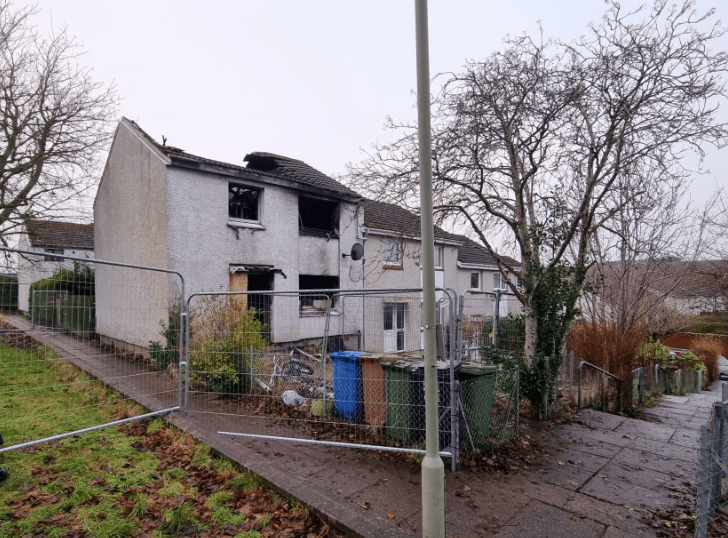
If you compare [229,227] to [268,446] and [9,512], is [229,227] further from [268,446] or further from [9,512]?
[9,512]

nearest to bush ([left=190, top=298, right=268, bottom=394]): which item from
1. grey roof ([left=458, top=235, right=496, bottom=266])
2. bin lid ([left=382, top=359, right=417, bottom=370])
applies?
bin lid ([left=382, top=359, right=417, bottom=370])

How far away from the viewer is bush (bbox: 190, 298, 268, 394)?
6.45 meters

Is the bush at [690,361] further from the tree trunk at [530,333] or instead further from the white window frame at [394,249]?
the tree trunk at [530,333]

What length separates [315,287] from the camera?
14.9 m

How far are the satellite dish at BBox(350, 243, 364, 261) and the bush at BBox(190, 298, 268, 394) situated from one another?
26.9 feet

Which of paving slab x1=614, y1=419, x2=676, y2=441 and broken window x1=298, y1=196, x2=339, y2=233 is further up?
broken window x1=298, y1=196, x2=339, y2=233

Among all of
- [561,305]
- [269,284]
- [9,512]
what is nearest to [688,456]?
[561,305]

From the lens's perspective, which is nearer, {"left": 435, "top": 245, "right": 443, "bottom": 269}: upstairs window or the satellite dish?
the satellite dish

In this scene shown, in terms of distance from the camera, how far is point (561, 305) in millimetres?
6633

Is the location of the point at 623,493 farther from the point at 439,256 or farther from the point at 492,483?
the point at 439,256

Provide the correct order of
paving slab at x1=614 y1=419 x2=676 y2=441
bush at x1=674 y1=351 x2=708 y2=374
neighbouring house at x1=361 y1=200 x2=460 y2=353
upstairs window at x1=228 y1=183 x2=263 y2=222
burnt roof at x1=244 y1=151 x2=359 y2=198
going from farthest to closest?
bush at x1=674 y1=351 x2=708 y2=374, burnt roof at x1=244 y1=151 x2=359 y2=198, upstairs window at x1=228 y1=183 x2=263 y2=222, neighbouring house at x1=361 y1=200 x2=460 y2=353, paving slab at x1=614 y1=419 x2=676 y2=441

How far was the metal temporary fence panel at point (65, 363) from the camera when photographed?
5.04 m

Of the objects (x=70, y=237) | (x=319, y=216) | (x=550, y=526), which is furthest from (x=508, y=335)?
(x=70, y=237)

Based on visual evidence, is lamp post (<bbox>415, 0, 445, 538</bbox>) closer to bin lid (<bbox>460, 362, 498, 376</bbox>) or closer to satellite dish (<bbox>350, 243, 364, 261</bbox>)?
bin lid (<bbox>460, 362, 498, 376</bbox>)
